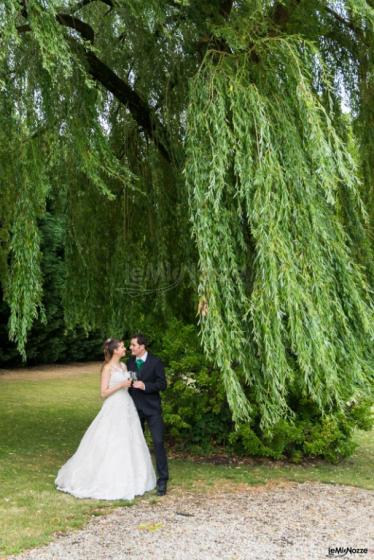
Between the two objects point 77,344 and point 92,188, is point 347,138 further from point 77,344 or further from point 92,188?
point 77,344

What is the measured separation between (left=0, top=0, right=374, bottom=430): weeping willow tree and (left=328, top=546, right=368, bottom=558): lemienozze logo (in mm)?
1064

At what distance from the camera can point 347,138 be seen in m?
6.78

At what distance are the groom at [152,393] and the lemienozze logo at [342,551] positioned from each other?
5.86ft

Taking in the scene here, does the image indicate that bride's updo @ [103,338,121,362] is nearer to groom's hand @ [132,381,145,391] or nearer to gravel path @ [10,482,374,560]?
groom's hand @ [132,381,145,391]

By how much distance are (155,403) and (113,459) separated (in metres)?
0.60

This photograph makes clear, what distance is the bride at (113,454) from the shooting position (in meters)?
5.50

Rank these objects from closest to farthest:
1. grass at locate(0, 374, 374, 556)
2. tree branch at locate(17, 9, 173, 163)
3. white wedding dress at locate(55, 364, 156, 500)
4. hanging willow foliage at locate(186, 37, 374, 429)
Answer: grass at locate(0, 374, 374, 556)
hanging willow foliage at locate(186, 37, 374, 429)
white wedding dress at locate(55, 364, 156, 500)
tree branch at locate(17, 9, 173, 163)

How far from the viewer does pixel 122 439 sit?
5.63m

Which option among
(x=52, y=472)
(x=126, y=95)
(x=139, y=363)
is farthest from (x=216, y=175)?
(x=52, y=472)

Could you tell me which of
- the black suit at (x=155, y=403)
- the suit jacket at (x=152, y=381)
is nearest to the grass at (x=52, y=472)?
the black suit at (x=155, y=403)

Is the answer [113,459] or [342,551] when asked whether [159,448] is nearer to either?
[113,459]

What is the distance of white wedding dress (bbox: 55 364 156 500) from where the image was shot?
18.0ft

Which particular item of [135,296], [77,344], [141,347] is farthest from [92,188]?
[77,344]

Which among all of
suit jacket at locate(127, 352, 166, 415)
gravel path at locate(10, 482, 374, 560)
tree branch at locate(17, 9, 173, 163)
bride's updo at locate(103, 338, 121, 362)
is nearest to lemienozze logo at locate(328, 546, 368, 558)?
gravel path at locate(10, 482, 374, 560)
